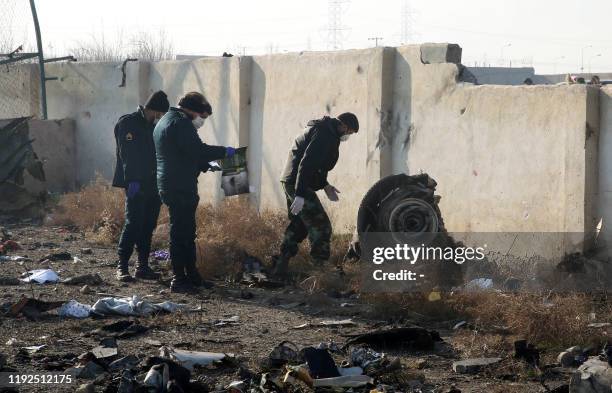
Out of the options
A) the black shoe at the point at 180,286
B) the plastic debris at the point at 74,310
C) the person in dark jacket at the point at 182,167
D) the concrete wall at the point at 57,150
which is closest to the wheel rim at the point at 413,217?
the person in dark jacket at the point at 182,167

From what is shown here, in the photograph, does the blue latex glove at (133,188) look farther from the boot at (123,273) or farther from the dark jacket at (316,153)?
the dark jacket at (316,153)

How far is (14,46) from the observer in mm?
18188

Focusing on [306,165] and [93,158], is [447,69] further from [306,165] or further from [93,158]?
[93,158]

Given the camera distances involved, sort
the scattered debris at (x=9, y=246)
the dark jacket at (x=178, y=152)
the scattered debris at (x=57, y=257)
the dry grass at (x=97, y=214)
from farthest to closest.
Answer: the dry grass at (x=97, y=214) → the scattered debris at (x=9, y=246) → the scattered debris at (x=57, y=257) → the dark jacket at (x=178, y=152)

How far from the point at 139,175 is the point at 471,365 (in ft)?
15.2

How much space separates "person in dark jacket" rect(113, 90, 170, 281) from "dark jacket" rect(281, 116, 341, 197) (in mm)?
1514

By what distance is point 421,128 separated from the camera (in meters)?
11.4

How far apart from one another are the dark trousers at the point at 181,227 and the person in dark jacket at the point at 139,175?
0.70 m

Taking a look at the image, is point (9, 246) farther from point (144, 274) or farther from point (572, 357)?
point (572, 357)

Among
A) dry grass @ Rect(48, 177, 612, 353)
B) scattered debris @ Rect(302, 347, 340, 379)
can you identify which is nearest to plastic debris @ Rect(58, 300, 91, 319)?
dry grass @ Rect(48, 177, 612, 353)

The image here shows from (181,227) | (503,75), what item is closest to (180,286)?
(181,227)

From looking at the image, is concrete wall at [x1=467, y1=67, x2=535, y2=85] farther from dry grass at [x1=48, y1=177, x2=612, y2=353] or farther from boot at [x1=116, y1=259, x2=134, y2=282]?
boot at [x1=116, y1=259, x2=134, y2=282]

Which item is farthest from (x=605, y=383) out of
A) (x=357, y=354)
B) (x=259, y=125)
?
(x=259, y=125)

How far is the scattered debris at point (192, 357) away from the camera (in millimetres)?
6695
